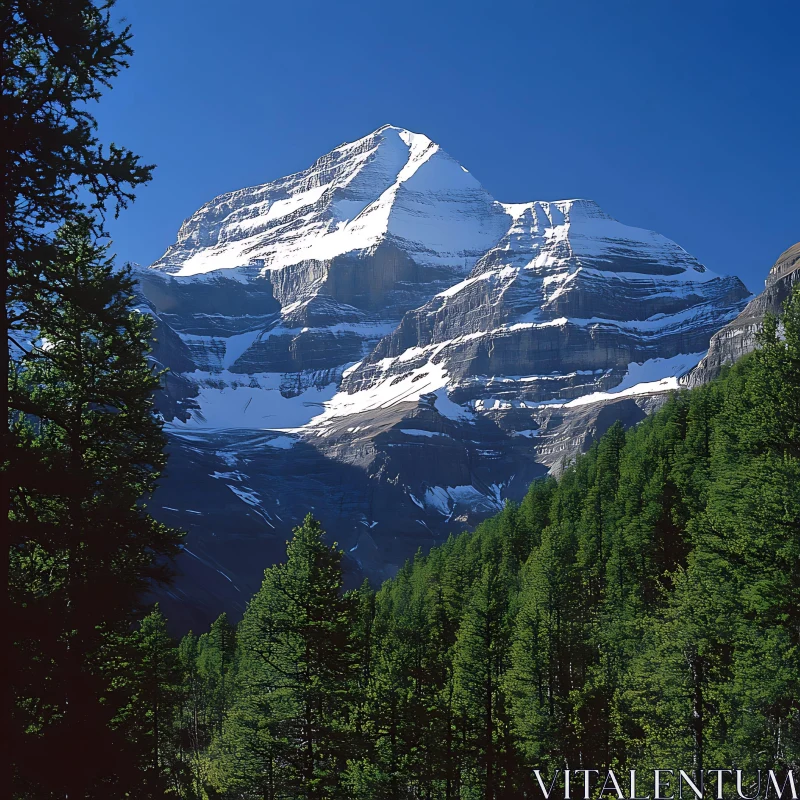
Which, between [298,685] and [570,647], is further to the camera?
[570,647]

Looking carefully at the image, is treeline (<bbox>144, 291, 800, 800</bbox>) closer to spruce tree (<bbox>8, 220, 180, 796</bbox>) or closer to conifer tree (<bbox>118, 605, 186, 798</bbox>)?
conifer tree (<bbox>118, 605, 186, 798</bbox>)

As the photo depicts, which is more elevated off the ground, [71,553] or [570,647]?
[71,553]

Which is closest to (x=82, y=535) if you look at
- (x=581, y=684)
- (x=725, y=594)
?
(x=725, y=594)

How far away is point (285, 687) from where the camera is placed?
2494cm

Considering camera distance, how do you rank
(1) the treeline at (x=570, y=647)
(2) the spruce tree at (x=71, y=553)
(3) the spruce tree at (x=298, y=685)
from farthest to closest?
(3) the spruce tree at (x=298, y=685)
(1) the treeline at (x=570, y=647)
(2) the spruce tree at (x=71, y=553)

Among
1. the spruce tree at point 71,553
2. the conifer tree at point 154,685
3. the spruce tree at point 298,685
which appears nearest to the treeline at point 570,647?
the spruce tree at point 298,685

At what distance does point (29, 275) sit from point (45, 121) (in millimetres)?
Result: 2143

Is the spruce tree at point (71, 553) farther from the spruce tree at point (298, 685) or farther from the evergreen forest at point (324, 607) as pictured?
the spruce tree at point (298, 685)

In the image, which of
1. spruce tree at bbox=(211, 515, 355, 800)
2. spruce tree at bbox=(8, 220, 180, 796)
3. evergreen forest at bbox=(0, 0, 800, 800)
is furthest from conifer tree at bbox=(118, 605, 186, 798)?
spruce tree at bbox=(8, 220, 180, 796)

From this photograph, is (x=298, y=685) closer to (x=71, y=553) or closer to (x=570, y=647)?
(x=71, y=553)

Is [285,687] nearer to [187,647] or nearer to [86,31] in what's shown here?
[86,31]

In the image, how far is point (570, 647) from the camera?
152 ft

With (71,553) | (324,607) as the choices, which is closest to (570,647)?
(324,607)

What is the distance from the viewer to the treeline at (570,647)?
2091cm
